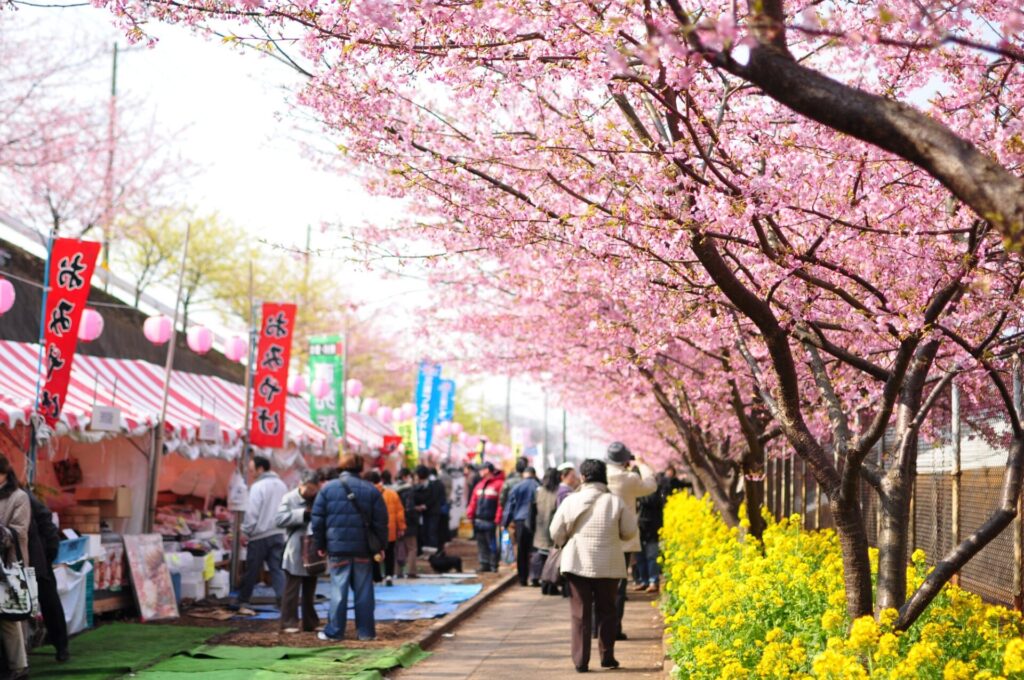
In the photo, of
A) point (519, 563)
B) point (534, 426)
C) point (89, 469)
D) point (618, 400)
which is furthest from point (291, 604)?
point (534, 426)

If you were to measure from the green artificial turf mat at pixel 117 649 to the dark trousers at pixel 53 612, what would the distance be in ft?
0.72

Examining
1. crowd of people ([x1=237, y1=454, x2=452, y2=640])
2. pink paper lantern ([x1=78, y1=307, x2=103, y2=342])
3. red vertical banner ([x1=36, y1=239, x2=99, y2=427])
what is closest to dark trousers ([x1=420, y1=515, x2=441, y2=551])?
crowd of people ([x1=237, y1=454, x2=452, y2=640])

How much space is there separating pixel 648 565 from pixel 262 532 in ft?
22.4

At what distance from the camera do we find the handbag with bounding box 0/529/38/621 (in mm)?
9172

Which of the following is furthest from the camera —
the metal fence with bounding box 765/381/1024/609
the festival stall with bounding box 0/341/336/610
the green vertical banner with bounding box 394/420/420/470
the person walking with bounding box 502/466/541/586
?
the green vertical banner with bounding box 394/420/420/470

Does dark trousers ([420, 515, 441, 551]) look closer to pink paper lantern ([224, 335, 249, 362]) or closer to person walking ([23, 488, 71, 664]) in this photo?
pink paper lantern ([224, 335, 249, 362])

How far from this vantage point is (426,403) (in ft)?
99.5

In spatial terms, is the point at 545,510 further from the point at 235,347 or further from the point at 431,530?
the point at 431,530

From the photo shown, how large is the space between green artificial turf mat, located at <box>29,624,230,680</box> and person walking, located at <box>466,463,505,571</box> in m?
9.12

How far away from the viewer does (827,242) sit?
22.6 ft

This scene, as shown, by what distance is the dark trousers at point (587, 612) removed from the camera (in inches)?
407

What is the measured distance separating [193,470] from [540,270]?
1063cm

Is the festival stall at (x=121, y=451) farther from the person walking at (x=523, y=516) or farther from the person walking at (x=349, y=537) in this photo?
the person walking at (x=523, y=516)

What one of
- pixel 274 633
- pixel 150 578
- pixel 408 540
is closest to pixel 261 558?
pixel 150 578
